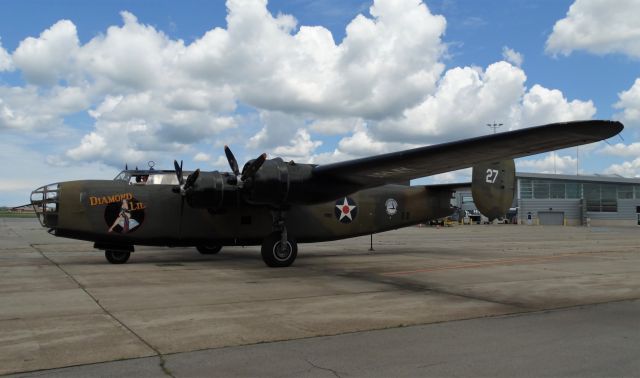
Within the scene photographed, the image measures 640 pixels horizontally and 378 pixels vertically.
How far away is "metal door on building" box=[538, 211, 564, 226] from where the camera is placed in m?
76.9

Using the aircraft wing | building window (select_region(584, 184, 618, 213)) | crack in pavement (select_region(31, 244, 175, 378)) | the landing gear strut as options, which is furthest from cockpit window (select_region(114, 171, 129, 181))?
building window (select_region(584, 184, 618, 213))

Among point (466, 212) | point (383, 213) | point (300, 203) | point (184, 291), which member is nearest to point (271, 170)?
point (300, 203)

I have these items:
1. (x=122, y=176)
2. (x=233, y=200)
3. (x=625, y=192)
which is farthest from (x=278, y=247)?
(x=625, y=192)

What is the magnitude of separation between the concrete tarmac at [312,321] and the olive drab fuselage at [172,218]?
1.10 metres

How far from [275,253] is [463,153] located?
→ 6167 millimetres

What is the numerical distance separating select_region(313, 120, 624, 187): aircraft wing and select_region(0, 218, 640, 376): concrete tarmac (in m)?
2.68

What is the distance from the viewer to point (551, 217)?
77562mm

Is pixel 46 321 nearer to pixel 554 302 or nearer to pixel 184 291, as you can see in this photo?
pixel 184 291

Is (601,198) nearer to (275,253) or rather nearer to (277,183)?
(275,253)

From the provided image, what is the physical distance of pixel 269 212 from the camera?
15828mm

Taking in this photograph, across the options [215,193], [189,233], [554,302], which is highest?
[215,193]

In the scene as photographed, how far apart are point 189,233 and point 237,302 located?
6538 millimetres

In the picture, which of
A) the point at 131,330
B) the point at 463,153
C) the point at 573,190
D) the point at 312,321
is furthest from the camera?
the point at 573,190

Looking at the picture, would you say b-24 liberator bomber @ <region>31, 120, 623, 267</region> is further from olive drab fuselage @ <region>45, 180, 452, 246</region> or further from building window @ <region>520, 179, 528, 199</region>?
building window @ <region>520, 179, 528, 199</region>
